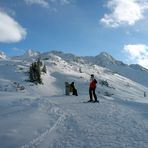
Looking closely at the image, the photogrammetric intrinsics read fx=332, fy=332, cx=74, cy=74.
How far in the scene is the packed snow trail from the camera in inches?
436

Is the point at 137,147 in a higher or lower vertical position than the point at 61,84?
lower

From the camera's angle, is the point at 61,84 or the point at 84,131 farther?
the point at 61,84

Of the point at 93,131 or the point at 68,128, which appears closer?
the point at 93,131

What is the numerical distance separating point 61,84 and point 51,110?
131 feet

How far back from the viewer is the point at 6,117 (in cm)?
1442

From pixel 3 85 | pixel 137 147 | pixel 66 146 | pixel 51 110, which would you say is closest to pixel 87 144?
pixel 66 146

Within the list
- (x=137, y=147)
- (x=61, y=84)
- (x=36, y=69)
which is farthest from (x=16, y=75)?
(x=137, y=147)

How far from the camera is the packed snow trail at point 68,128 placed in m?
11.1

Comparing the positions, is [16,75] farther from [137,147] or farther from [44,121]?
[137,147]

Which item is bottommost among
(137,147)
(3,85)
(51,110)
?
(137,147)

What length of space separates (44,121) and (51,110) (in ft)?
9.96

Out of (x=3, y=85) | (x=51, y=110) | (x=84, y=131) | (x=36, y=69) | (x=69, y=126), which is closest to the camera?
(x=84, y=131)

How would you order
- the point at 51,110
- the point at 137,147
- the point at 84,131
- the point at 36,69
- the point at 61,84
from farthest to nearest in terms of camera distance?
the point at 61,84
the point at 36,69
the point at 51,110
the point at 84,131
the point at 137,147

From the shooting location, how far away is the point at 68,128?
520 inches
